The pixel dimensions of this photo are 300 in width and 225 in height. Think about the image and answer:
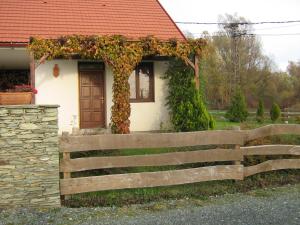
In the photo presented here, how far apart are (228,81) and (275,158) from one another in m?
37.6

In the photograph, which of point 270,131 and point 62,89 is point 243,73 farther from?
point 270,131

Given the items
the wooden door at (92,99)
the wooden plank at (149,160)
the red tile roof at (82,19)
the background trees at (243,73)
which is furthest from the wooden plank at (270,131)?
the background trees at (243,73)

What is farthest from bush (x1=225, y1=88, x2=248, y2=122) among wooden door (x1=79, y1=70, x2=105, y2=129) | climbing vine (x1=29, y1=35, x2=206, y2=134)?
wooden door (x1=79, y1=70, x2=105, y2=129)

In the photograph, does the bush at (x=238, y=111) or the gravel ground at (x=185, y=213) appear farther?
the bush at (x=238, y=111)

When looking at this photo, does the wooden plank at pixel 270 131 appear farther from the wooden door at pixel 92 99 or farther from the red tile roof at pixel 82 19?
the wooden door at pixel 92 99

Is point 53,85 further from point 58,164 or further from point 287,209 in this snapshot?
point 287,209

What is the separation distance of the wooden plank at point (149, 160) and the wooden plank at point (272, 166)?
0.32 meters

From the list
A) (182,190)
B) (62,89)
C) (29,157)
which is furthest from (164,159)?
(62,89)

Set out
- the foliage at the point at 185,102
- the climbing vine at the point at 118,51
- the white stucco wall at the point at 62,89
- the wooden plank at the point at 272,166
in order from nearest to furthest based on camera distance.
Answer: the wooden plank at the point at 272,166 → the climbing vine at the point at 118,51 → the foliage at the point at 185,102 → the white stucco wall at the point at 62,89

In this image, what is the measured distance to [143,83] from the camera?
518 inches

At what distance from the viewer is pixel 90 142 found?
230 inches

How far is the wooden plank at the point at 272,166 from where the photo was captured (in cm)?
668

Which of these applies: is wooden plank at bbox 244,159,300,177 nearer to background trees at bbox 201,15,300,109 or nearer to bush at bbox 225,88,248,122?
bush at bbox 225,88,248,122

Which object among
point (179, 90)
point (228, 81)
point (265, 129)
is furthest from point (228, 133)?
point (228, 81)
